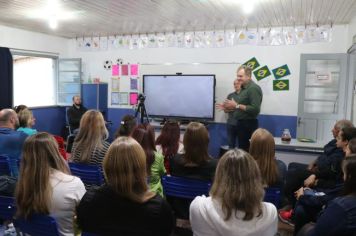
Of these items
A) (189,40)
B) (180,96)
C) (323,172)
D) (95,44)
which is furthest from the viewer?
(95,44)

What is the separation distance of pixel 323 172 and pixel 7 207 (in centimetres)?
269

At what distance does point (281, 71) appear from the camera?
5691 mm

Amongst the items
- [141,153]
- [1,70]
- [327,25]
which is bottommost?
[141,153]

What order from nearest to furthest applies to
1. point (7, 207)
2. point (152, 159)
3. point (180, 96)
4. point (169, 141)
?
point (7, 207) → point (152, 159) → point (169, 141) → point (180, 96)

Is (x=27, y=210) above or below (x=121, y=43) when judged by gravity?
below

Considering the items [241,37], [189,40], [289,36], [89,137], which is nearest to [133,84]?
[189,40]

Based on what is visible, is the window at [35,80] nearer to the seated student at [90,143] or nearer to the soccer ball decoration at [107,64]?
the soccer ball decoration at [107,64]

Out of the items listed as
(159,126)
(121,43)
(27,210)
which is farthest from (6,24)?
(27,210)

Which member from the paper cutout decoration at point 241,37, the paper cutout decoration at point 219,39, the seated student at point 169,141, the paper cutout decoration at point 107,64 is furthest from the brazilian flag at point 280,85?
the paper cutout decoration at point 107,64

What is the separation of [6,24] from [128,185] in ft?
18.3

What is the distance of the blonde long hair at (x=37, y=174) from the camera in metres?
1.65

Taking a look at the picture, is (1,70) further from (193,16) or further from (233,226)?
(233,226)

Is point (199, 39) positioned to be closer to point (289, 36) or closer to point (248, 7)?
point (289, 36)

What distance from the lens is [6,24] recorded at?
5891mm
